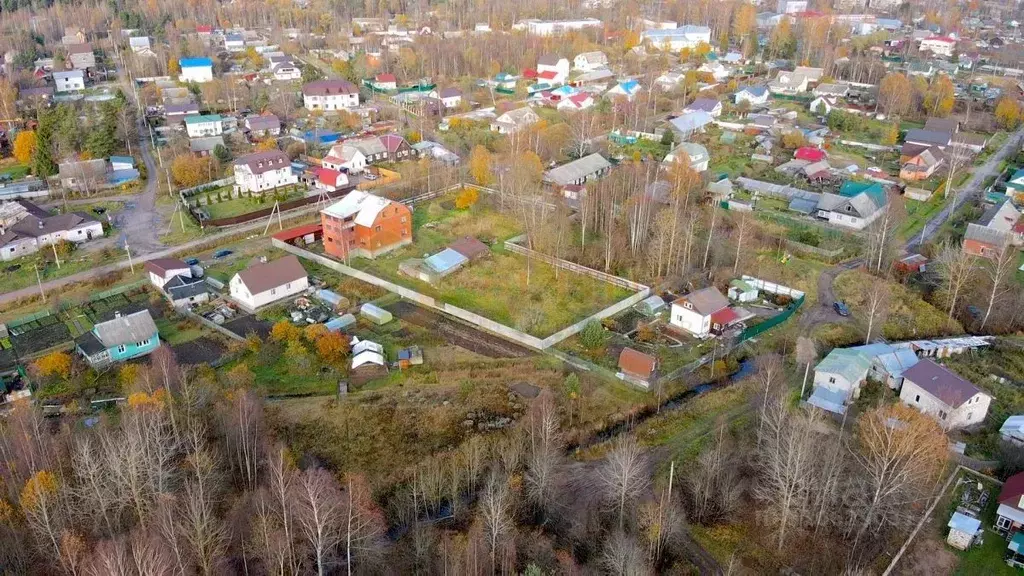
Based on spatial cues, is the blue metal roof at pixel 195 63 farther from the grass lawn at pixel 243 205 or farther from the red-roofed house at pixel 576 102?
the red-roofed house at pixel 576 102

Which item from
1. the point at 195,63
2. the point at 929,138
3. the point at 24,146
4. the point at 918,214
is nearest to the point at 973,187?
the point at 929,138

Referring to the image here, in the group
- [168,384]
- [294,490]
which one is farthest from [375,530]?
[168,384]

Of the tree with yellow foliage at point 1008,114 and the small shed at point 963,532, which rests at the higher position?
the tree with yellow foliage at point 1008,114

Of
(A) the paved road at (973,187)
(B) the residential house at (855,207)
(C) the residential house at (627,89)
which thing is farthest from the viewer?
(C) the residential house at (627,89)

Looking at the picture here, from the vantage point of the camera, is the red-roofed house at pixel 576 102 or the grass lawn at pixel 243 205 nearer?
the grass lawn at pixel 243 205

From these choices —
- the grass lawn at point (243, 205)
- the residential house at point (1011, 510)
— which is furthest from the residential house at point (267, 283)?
the residential house at point (1011, 510)

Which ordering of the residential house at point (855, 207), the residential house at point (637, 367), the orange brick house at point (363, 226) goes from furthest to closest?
the residential house at point (855, 207)
the orange brick house at point (363, 226)
the residential house at point (637, 367)

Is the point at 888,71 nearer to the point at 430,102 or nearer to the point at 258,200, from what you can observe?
the point at 430,102
